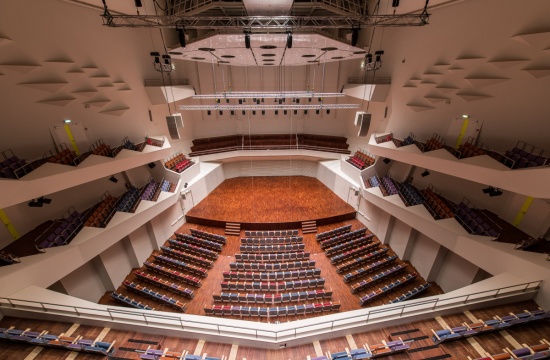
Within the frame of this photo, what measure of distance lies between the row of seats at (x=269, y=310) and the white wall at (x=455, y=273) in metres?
3.69

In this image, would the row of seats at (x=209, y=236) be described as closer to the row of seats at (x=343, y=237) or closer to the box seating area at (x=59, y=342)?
the row of seats at (x=343, y=237)

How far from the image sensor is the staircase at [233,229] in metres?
10.1

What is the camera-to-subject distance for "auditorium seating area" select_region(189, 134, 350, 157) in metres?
13.3

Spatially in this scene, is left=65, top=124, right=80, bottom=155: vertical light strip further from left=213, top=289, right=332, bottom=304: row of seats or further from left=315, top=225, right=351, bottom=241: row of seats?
left=315, top=225, right=351, bottom=241: row of seats

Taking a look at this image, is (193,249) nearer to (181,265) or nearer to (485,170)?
(181,265)

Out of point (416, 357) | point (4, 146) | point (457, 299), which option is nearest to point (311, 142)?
point (457, 299)

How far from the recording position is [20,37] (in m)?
5.75

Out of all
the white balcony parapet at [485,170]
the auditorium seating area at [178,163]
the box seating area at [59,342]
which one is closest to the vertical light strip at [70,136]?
the auditorium seating area at [178,163]

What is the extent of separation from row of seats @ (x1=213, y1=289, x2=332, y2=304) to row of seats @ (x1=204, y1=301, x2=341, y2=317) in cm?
35

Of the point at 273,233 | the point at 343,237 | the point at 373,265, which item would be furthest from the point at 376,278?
the point at 273,233

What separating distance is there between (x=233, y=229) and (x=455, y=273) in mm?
7754

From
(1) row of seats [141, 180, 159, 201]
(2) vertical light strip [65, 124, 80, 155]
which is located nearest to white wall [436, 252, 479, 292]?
(1) row of seats [141, 180, 159, 201]

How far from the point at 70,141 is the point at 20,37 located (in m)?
2.71

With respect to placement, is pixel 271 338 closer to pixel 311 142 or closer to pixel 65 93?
pixel 65 93
